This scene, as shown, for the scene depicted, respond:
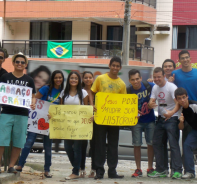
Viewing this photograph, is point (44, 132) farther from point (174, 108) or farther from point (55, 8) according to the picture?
point (55, 8)

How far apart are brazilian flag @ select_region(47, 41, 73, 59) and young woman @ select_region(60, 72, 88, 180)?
1837cm

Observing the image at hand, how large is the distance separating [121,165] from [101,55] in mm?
16895

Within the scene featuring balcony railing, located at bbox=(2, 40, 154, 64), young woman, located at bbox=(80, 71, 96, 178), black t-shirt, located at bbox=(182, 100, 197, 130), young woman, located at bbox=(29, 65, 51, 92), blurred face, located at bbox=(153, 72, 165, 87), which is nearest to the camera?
black t-shirt, located at bbox=(182, 100, 197, 130)

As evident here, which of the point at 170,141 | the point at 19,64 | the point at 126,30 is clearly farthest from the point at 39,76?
the point at 126,30

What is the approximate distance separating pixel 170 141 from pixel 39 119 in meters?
2.43

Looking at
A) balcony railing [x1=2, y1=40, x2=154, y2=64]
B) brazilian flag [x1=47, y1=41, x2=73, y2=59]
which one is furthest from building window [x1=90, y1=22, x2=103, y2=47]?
brazilian flag [x1=47, y1=41, x2=73, y2=59]

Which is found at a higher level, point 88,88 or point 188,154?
point 88,88

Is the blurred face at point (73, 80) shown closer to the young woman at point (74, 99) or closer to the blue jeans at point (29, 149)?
Answer: the young woman at point (74, 99)

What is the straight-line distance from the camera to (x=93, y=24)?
2794cm

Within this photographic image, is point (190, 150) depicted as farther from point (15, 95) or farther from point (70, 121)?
point (15, 95)

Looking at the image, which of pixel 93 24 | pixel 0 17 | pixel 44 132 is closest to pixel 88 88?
pixel 44 132

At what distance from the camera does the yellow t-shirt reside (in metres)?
7.21

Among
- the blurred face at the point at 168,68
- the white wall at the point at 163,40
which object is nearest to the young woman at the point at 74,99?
the blurred face at the point at 168,68

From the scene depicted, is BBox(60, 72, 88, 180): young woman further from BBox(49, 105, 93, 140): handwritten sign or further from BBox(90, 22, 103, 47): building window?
BBox(90, 22, 103, 47): building window
